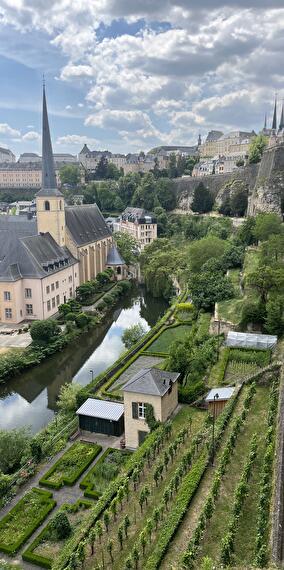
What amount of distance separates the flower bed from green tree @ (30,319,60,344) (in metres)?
13.3

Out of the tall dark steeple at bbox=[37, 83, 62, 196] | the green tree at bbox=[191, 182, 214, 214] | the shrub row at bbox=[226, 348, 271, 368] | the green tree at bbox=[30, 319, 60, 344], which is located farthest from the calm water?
the green tree at bbox=[191, 182, 214, 214]

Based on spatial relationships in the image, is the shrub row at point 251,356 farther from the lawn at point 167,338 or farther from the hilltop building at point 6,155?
the hilltop building at point 6,155

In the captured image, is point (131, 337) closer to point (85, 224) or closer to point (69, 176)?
point (85, 224)

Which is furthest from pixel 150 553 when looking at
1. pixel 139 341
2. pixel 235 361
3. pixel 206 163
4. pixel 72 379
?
pixel 206 163

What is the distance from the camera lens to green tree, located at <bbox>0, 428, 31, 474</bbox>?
1853 cm

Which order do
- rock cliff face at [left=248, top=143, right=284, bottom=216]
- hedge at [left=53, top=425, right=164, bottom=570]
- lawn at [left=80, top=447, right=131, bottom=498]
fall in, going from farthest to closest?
rock cliff face at [left=248, top=143, right=284, bottom=216], lawn at [left=80, top=447, right=131, bottom=498], hedge at [left=53, top=425, right=164, bottom=570]

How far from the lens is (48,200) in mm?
44188

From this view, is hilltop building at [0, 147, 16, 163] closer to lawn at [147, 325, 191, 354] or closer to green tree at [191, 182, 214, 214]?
green tree at [191, 182, 214, 214]

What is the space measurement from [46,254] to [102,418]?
79.6ft

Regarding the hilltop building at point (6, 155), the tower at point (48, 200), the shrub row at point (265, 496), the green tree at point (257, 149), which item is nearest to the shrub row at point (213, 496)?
the shrub row at point (265, 496)

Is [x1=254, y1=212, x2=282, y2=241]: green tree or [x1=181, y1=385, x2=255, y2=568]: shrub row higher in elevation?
[x1=254, y1=212, x2=282, y2=241]: green tree

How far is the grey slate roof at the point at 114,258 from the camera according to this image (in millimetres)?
59125

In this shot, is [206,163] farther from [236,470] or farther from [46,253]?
[236,470]

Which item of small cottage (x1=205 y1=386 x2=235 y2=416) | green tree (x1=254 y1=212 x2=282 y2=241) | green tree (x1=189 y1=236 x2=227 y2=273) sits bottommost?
small cottage (x1=205 y1=386 x2=235 y2=416)
